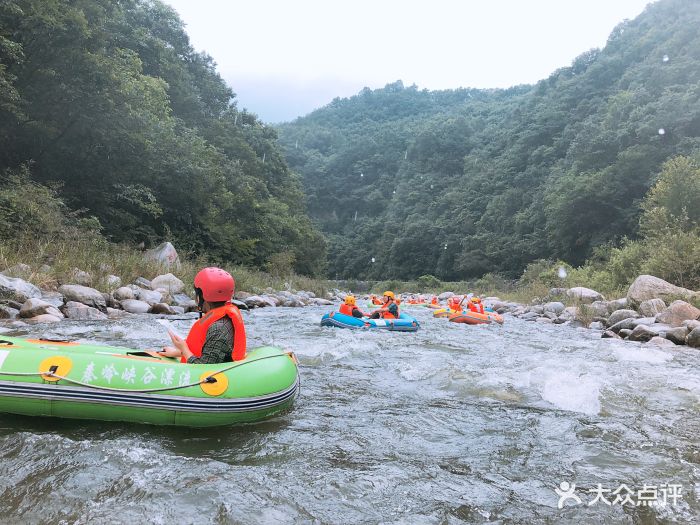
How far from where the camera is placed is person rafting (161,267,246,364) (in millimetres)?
3441

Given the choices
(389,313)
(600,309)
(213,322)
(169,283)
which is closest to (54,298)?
(169,283)

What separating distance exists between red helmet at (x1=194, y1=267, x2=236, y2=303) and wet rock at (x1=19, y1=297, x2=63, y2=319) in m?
4.55

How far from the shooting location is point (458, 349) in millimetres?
7016

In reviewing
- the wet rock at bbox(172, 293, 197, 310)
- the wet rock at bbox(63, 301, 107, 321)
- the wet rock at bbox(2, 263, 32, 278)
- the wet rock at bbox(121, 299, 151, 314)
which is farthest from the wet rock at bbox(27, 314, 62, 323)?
the wet rock at bbox(172, 293, 197, 310)

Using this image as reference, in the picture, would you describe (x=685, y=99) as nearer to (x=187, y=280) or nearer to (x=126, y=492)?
(x=187, y=280)

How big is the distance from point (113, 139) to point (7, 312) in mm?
8365

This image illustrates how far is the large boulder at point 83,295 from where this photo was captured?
26.3 feet

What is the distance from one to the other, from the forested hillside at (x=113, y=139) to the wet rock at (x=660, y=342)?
37.7 ft

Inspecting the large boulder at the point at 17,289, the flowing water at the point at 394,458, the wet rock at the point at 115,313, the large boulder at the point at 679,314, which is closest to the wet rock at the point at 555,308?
the large boulder at the point at 679,314

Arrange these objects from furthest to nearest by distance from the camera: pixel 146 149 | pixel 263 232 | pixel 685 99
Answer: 1. pixel 685 99
2. pixel 263 232
3. pixel 146 149

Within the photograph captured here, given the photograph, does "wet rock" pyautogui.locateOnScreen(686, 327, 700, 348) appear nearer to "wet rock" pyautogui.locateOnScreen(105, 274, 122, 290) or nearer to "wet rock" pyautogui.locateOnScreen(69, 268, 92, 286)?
"wet rock" pyautogui.locateOnScreen(105, 274, 122, 290)

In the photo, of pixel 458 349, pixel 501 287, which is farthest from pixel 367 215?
pixel 458 349

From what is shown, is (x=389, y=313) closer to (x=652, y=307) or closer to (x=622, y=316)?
(x=622, y=316)

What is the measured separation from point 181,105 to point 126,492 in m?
25.4
